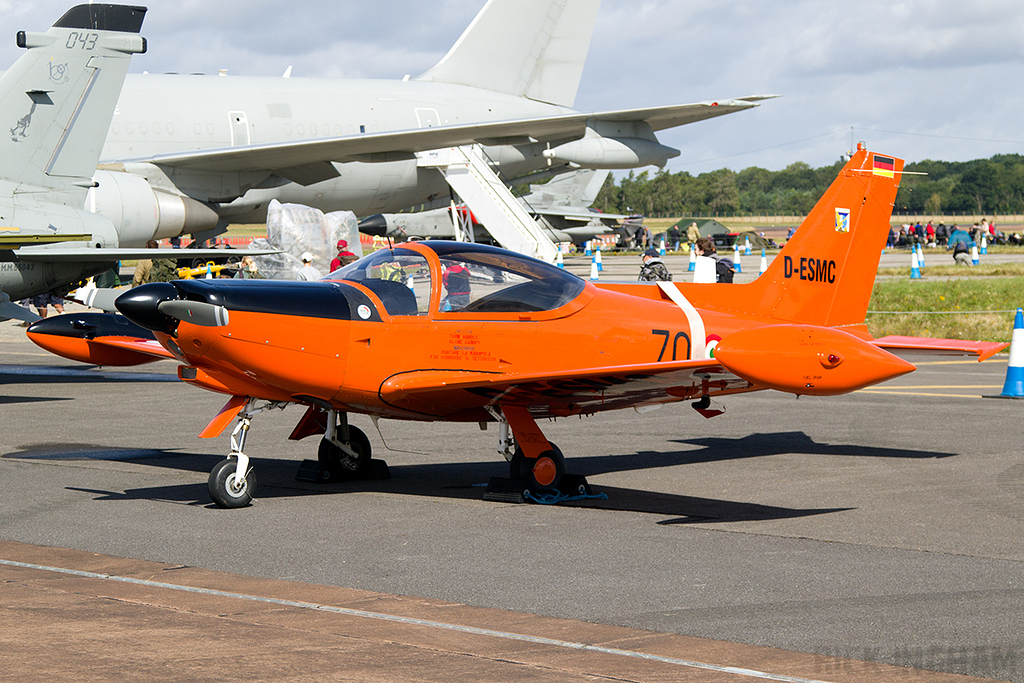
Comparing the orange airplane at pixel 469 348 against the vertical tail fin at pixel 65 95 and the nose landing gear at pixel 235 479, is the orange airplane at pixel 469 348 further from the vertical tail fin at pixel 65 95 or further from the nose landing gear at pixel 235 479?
the vertical tail fin at pixel 65 95

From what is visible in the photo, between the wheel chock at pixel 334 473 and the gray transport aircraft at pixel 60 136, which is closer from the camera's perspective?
the wheel chock at pixel 334 473

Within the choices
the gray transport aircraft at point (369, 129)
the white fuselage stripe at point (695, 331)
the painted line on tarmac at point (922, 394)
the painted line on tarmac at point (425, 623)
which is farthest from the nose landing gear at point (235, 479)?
the gray transport aircraft at point (369, 129)

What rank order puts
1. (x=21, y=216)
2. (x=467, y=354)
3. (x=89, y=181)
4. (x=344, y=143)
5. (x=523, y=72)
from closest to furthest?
(x=467, y=354) < (x=21, y=216) < (x=89, y=181) < (x=344, y=143) < (x=523, y=72)

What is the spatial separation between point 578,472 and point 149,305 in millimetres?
4099

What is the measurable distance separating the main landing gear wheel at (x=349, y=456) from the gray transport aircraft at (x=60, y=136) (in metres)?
6.82

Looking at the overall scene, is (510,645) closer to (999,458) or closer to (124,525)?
(124,525)

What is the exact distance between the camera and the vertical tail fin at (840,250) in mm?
10484

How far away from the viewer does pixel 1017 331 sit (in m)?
14.1

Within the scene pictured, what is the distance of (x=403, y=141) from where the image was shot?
24.3 metres

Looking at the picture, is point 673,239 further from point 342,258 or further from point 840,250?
point 840,250

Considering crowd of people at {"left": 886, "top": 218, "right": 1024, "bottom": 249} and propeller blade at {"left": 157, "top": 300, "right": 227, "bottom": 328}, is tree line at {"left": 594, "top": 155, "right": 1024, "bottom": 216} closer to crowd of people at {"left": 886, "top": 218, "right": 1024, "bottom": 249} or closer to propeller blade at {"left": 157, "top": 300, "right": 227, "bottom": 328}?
crowd of people at {"left": 886, "top": 218, "right": 1024, "bottom": 249}

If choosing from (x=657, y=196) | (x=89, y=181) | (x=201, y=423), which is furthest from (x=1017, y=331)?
(x=657, y=196)

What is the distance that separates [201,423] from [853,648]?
371 inches

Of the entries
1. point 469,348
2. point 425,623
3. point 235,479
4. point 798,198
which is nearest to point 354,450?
point 235,479
